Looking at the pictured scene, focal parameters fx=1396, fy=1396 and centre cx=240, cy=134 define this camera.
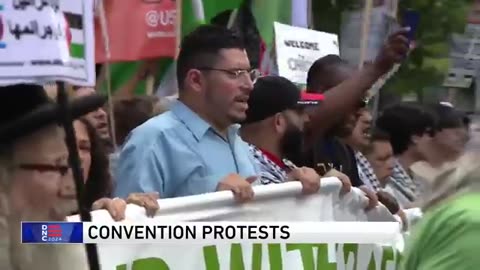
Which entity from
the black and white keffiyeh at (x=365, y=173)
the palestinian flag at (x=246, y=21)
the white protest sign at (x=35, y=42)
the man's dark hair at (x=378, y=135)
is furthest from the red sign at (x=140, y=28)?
the white protest sign at (x=35, y=42)

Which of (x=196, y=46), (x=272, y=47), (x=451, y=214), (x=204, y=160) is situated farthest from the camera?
(x=272, y=47)

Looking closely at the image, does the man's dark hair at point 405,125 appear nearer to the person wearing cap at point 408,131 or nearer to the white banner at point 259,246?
the person wearing cap at point 408,131

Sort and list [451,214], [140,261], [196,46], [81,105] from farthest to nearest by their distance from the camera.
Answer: [196,46] < [140,261] < [81,105] < [451,214]

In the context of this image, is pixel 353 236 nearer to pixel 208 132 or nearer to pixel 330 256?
pixel 330 256

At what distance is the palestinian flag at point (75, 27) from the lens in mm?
3930

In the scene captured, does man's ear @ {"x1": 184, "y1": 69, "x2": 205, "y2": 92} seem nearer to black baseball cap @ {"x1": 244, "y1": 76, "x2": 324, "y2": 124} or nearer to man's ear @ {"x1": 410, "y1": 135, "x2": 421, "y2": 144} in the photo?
black baseball cap @ {"x1": 244, "y1": 76, "x2": 324, "y2": 124}

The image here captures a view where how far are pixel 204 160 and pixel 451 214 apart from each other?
2877 mm

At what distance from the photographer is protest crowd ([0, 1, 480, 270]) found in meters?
3.15

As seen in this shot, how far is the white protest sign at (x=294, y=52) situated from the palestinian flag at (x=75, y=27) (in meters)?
4.81

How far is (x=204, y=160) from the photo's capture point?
18.9 feet

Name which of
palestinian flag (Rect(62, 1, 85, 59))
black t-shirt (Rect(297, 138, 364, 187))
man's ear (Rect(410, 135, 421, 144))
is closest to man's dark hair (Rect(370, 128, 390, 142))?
man's ear (Rect(410, 135, 421, 144))

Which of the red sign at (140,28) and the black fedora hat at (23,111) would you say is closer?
the black fedora hat at (23,111)

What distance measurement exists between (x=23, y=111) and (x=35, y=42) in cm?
50

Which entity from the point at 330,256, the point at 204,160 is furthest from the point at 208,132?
the point at 330,256
